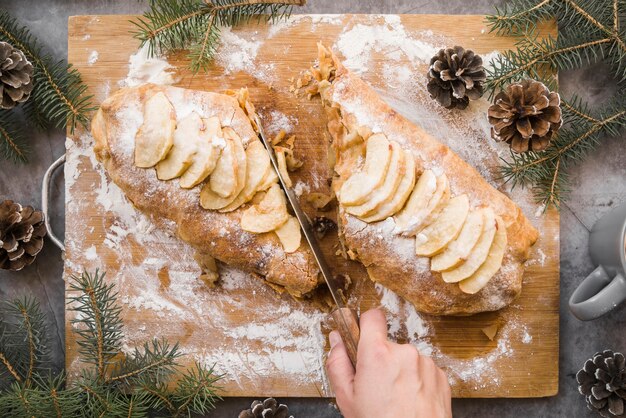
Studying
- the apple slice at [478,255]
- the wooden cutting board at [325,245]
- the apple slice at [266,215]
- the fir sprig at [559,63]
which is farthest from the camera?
the wooden cutting board at [325,245]

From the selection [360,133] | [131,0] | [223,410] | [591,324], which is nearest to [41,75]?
[131,0]

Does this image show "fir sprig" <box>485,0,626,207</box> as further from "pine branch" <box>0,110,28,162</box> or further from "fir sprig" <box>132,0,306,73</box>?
"pine branch" <box>0,110,28,162</box>

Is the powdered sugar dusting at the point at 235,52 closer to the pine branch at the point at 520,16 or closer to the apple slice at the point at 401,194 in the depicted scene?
the apple slice at the point at 401,194

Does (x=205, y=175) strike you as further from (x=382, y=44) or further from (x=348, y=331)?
(x=382, y=44)

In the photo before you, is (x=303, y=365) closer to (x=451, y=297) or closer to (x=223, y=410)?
(x=223, y=410)

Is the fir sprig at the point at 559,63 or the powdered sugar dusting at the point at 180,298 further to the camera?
the powdered sugar dusting at the point at 180,298

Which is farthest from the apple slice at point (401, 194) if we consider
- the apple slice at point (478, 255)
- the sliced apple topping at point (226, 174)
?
the sliced apple topping at point (226, 174)

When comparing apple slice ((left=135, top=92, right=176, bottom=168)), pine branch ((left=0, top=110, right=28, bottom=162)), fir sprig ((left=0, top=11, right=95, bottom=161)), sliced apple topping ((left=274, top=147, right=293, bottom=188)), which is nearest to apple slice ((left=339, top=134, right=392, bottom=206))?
sliced apple topping ((left=274, top=147, right=293, bottom=188))
